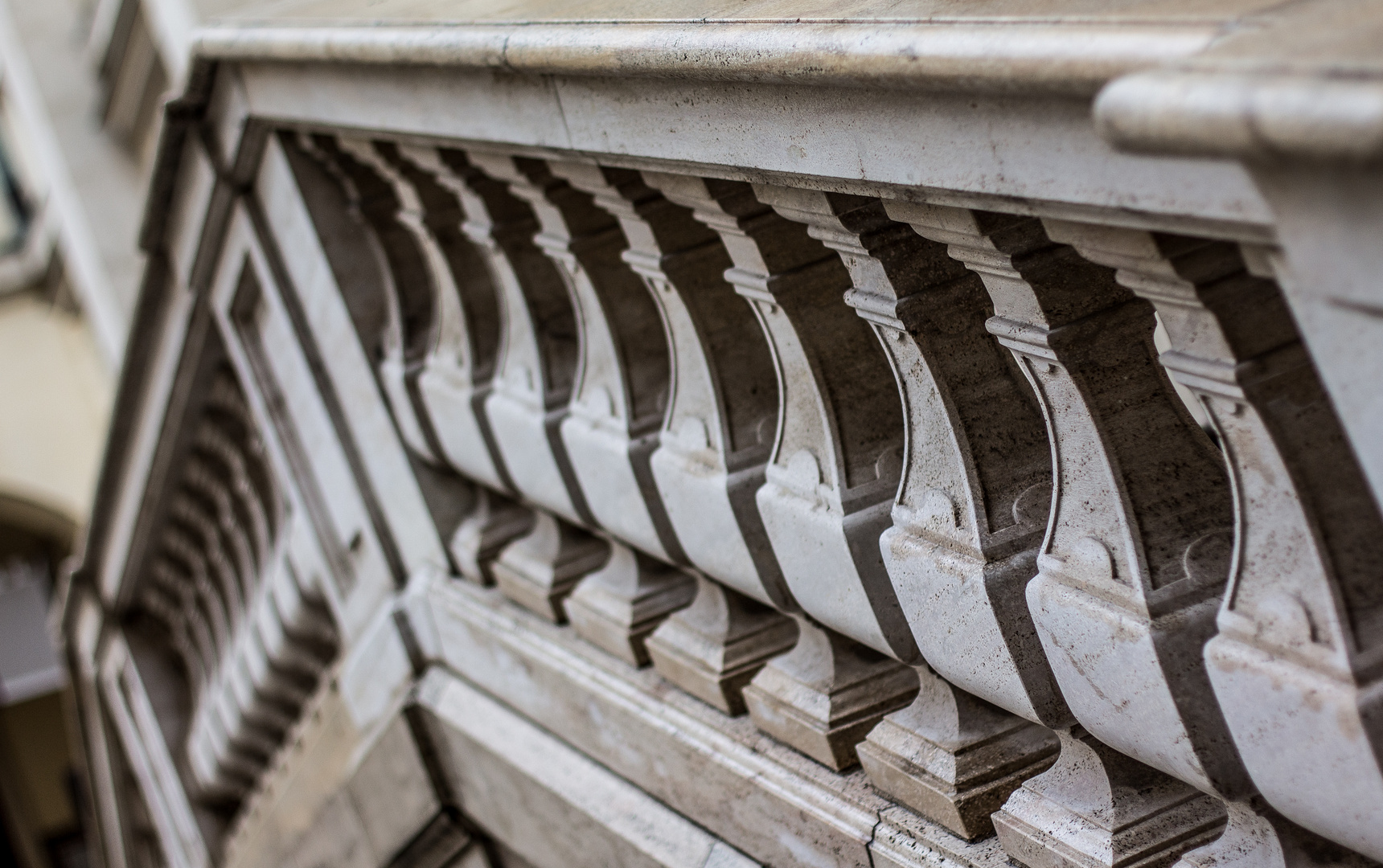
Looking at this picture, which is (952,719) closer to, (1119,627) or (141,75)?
(1119,627)

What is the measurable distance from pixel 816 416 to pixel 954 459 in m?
0.23

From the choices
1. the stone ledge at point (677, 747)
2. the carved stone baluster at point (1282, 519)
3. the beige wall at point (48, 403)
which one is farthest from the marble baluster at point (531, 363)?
the beige wall at point (48, 403)

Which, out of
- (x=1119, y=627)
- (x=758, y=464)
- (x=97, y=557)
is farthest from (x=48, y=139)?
(x=1119, y=627)

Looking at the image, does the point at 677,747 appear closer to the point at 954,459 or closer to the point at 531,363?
the point at 531,363

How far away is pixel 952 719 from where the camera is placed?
5.08ft

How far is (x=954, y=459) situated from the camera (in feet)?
4.50

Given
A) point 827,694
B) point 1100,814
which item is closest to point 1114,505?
point 1100,814

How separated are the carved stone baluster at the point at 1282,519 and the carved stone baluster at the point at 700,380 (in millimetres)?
710

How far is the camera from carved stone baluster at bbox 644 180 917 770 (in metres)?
1.48

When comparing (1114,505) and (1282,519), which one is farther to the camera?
(1114,505)

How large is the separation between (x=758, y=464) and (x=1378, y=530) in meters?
0.86

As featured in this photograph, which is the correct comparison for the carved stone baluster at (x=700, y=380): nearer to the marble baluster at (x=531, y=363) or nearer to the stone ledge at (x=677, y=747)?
the stone ledge at (x=677, y=747)

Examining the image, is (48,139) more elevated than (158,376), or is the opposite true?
(158,376)

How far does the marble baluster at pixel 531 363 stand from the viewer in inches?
84.5
